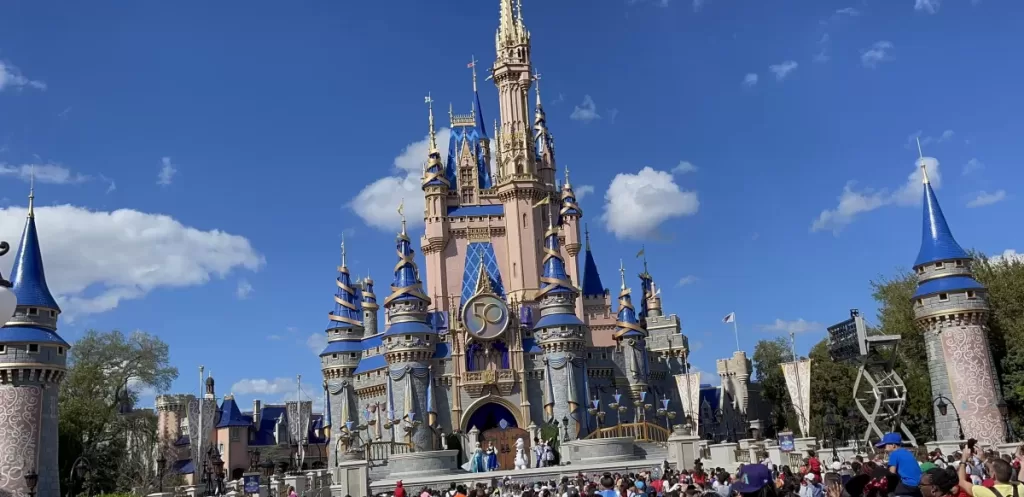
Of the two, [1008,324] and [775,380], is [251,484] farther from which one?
→ [775,380]

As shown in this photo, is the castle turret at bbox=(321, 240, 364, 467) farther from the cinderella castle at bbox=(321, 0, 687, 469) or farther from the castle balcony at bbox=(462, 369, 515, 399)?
the castle balcony at bbox=(462, 369, 515, 399)

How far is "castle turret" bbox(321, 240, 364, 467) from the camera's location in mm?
56781

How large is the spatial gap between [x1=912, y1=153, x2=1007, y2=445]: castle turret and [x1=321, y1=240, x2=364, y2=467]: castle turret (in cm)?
3533

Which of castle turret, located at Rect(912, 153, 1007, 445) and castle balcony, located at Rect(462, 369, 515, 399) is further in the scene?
castle balcony, located at Rect(462, 369, 515, 399)

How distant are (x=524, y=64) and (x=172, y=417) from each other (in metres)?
40.8

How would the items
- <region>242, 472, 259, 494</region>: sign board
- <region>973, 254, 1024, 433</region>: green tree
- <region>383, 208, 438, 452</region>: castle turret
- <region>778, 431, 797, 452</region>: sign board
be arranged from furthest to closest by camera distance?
<region>383, 208, 438, 452</region>: castle turret
<region>973, 254, 1024, 433</region>: green tree
<region>778, 431, 797, 452</region>: sign board
<region>242, 472, 259, 494</region>: sign board

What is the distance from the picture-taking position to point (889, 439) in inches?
478

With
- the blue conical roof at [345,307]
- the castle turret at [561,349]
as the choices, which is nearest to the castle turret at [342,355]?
the blue conical roof at [345,307]

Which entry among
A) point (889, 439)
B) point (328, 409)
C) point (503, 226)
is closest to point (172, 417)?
point (328, 409)

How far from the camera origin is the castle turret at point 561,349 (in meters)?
50.0

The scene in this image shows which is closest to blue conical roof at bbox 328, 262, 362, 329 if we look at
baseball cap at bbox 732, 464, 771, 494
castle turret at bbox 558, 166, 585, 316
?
castle turret at bbox 558, 166, 585, 316

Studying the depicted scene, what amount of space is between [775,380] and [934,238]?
104 feet

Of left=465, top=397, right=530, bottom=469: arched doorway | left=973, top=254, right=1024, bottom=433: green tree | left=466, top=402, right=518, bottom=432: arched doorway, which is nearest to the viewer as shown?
left=973, top=254, right=1024, bottom=433: green tree

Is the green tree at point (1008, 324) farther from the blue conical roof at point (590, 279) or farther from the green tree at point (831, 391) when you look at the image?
the blue conical roof at point (590, 279)
